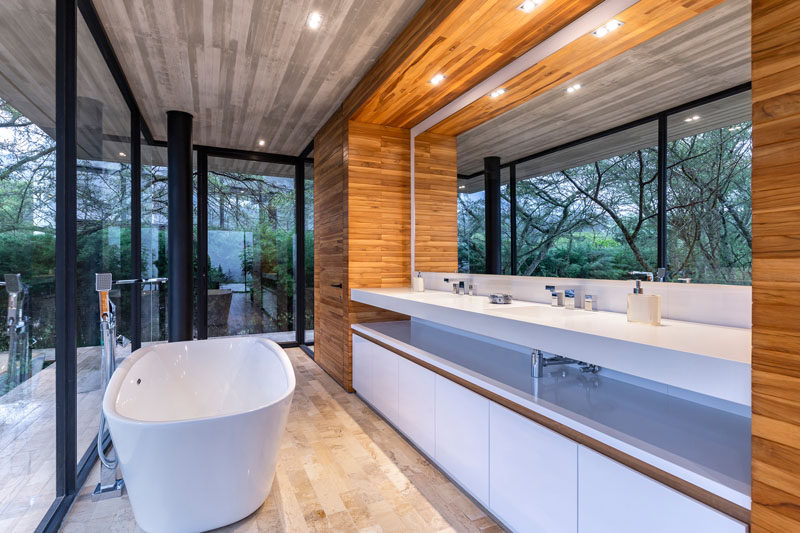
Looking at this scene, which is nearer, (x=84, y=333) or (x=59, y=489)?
(x=59, y=489)

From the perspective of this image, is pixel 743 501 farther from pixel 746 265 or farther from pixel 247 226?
pixel 247 226

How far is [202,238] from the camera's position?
496 cm

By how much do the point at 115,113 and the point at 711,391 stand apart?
3.76 meters

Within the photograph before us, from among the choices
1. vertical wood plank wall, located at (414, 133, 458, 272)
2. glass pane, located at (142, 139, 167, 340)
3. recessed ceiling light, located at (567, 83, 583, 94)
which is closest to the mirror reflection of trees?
recessed ceiling light, located at (567, 83, 583, 94)

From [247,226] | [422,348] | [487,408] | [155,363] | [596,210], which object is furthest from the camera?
[247,226]

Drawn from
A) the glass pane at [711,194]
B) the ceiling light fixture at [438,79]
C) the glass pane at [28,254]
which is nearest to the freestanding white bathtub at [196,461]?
the glass pane at [28,254]

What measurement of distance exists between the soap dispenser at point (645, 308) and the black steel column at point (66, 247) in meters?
2.50

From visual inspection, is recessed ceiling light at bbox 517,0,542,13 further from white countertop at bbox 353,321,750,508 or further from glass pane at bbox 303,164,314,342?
glass pane at bbox 303,164,314,342

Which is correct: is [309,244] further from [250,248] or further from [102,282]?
[102,282]

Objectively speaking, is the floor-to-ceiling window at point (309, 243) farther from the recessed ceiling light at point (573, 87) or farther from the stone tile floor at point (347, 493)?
the recessed ceiling light at point (573, 87)

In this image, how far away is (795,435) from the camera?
0.84m

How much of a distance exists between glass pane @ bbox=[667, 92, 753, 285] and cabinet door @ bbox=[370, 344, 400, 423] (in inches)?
68.6

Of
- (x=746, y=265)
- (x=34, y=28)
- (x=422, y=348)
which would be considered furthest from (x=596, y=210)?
(x=34, y=28)

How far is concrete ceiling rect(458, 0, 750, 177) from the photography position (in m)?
1.40
